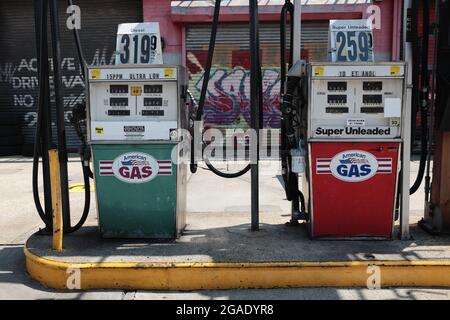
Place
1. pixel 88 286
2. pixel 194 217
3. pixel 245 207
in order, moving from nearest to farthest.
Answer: pixel 88 286 < pixel 194 217 < pixel 245 207

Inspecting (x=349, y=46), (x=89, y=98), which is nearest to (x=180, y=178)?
(x=89, y=98)

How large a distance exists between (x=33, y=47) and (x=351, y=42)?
38.6ft

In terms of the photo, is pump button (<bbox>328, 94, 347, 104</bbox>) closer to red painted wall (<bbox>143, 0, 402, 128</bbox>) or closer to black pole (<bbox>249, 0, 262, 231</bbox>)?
black pole (<bbox>249, 0, 262, 231</bbox>)

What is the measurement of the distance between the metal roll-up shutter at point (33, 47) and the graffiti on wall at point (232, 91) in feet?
8.21

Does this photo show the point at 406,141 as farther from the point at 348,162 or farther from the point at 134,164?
the point at 134,164

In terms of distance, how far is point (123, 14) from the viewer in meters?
13.7

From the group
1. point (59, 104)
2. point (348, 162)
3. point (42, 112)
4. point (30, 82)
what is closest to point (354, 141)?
point (348, 162)

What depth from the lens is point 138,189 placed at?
484cm

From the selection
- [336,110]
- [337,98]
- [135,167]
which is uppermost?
[337,98]

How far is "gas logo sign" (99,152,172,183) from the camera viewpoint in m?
4.78

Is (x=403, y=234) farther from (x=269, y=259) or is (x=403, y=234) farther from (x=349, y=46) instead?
(x=349, y=46)

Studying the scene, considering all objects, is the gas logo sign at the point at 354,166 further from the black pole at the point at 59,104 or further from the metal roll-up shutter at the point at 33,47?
the metal roll-up shutter at the point at 33,47
